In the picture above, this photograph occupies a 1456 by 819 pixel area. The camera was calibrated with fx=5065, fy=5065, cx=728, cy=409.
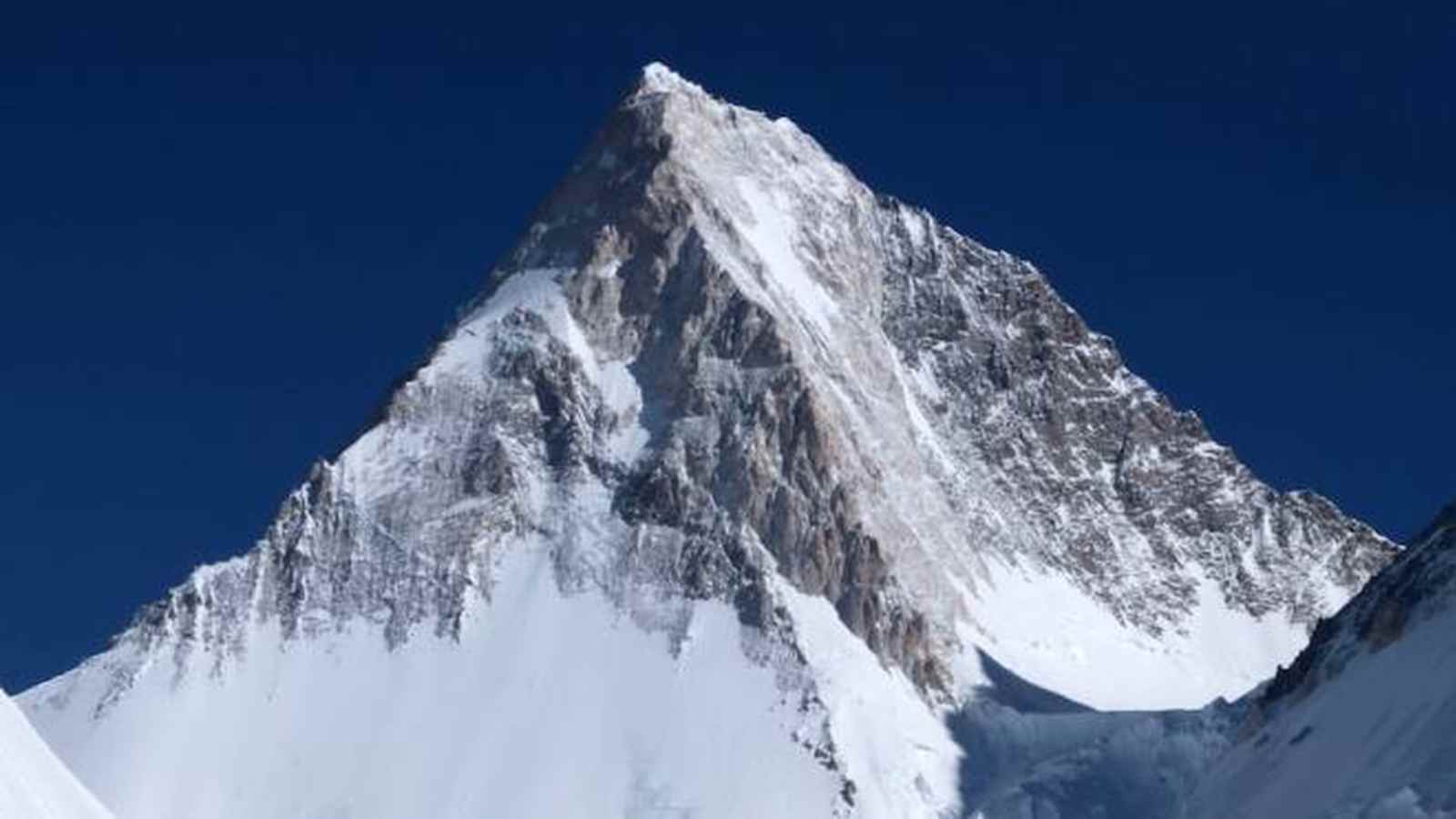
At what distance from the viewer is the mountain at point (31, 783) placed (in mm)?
151500

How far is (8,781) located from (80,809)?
654 cm

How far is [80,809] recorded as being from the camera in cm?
15812

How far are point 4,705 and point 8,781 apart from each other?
6616 millimetres

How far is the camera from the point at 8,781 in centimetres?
15188

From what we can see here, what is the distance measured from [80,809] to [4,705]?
13.3 ft

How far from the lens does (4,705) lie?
15812cm

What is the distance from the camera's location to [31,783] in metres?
155

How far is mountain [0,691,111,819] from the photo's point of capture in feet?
497
